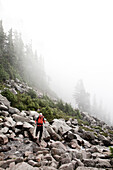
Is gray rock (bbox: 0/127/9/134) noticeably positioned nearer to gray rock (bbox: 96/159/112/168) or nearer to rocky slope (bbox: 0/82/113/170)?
rocky slope (bbox: 0/82/113/170)

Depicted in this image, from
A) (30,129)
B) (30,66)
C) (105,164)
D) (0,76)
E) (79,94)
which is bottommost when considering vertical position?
(105,164)

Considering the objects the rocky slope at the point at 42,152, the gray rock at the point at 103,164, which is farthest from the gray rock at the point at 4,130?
the gray rock at the point at 103,164

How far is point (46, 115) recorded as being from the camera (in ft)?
42.7

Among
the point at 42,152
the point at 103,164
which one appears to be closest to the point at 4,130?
the point at 42,152

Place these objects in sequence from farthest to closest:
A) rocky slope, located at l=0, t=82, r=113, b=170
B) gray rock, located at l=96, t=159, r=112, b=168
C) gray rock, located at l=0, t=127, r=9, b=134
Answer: gray rock, located at l=0, t=127, r=9, b=134, gray rock, located at l=96, t=159, r=112, b=168, rocky slope, located at l=0, t=82, r=113, b=170

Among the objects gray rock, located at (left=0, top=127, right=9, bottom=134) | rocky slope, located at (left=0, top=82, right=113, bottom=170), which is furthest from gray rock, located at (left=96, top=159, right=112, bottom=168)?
gray rock, located at (left=0, top=127, right=9, bottom=134)

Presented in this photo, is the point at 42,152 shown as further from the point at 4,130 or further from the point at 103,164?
the point at 103,164

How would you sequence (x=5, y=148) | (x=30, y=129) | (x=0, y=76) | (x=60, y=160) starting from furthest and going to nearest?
(x=0, y=76) → (x=30, y=129) → (x=5, y=148) → (x=60, y=160)

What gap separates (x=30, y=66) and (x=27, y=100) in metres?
40.9

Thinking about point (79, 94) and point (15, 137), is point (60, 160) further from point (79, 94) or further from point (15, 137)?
point (79, 94)

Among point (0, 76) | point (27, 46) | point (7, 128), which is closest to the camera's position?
point (7, 128)

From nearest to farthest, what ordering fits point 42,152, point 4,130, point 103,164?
point 103,164 < point 42,152 < point 4,130

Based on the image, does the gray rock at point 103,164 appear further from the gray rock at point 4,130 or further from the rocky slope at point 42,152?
the gray rock at point 4,130

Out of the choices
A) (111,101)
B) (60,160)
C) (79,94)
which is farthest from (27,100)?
(111,101)
